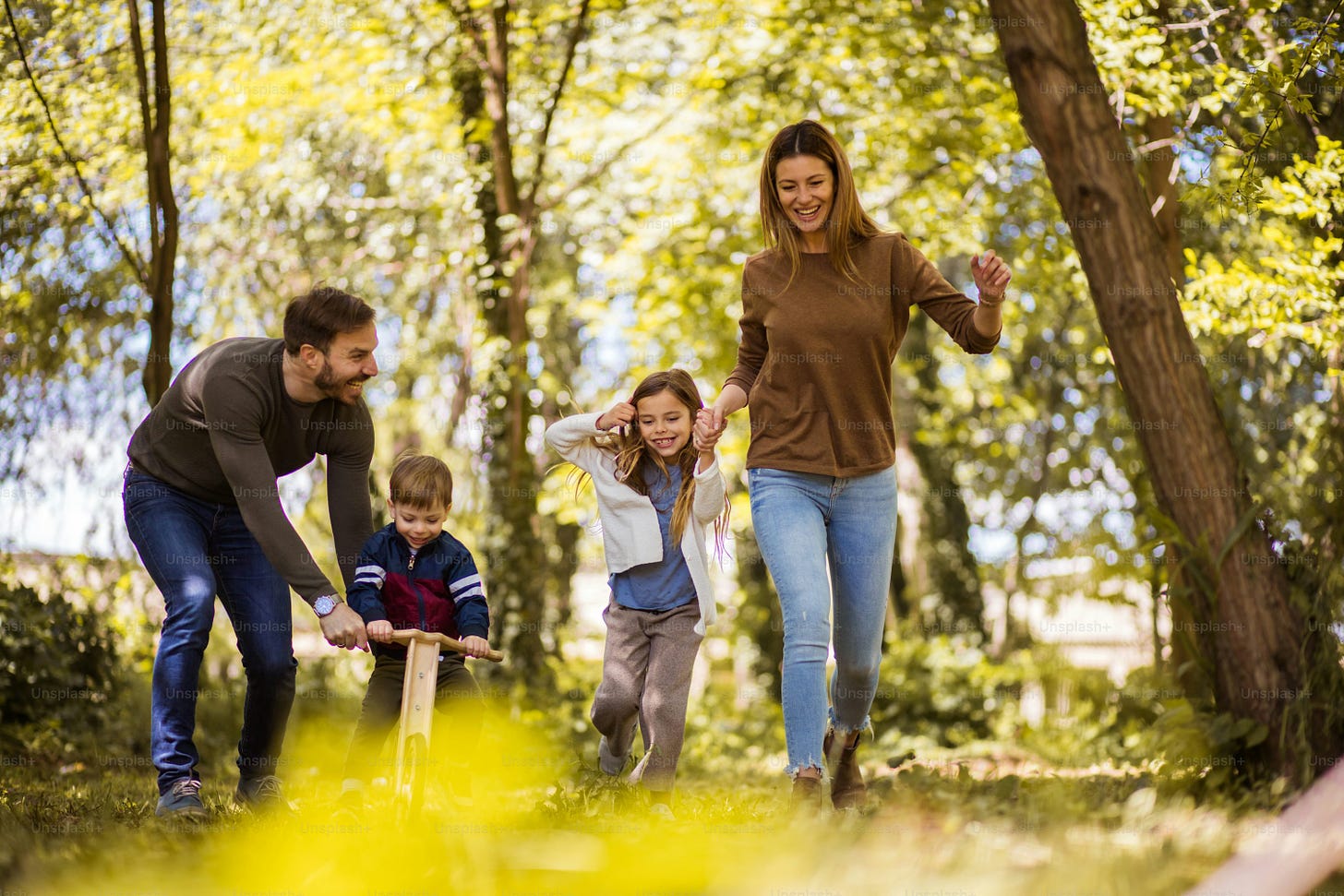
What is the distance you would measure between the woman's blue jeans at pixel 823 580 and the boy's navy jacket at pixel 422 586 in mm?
1012

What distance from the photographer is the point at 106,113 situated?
8.34 metres

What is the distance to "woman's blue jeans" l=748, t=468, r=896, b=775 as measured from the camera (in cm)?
388

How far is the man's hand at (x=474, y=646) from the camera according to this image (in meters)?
3.78

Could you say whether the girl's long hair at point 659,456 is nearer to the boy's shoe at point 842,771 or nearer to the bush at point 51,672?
the boy's shoe at point 842,771

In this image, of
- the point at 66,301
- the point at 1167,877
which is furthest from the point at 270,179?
the point at 1167,877

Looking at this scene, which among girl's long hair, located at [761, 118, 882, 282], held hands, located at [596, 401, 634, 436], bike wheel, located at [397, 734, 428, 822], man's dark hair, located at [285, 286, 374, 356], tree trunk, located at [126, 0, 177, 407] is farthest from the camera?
tree trunk, located at [126, 0, 177, 407]

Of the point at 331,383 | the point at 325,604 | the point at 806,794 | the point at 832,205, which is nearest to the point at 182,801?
the point at 325,604

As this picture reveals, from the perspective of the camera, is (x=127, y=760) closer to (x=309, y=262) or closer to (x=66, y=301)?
(x=66, y=301)

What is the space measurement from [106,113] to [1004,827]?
301 inches

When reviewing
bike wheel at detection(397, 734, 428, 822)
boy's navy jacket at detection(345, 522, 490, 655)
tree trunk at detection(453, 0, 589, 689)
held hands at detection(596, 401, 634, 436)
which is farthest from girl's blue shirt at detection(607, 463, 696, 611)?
tree trunk at detection(453, 0, 589, 689)

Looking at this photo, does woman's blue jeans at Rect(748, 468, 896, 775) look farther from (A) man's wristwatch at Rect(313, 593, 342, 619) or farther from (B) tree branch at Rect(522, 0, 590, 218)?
(B) tree branch at Rect(522, 0, 590, 218)

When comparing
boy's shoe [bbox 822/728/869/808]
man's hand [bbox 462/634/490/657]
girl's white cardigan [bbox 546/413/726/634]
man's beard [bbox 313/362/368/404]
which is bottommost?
boy's shoe [bbox 822/728/869/808]

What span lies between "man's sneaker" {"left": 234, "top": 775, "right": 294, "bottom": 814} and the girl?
3.67ft

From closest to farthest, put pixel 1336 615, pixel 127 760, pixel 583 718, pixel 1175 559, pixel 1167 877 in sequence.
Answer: pixel 1167 877 → pixel 1336 615 → pixel 1175 559 → pixel 127 760 → pixel 583 718
